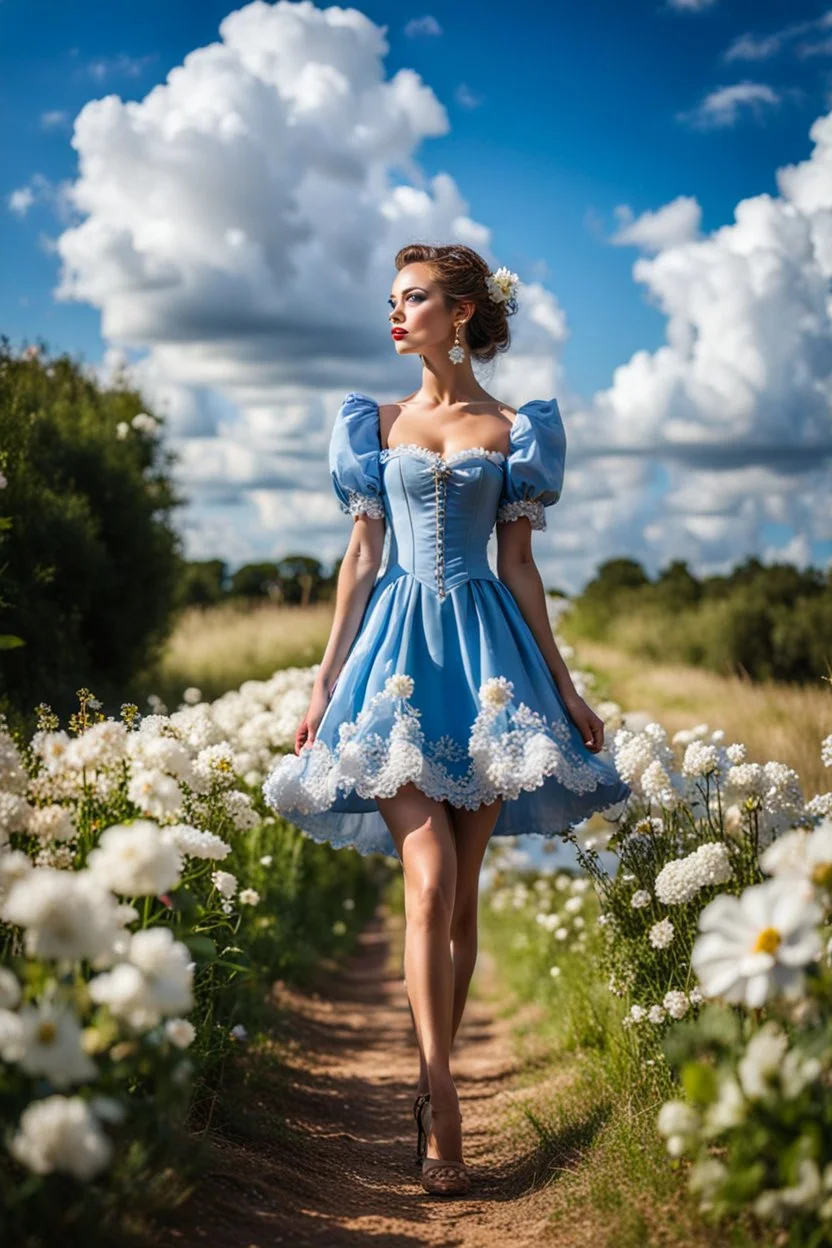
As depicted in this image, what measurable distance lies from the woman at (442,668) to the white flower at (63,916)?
4.83ft

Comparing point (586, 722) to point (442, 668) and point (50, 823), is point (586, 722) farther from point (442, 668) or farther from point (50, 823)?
point (50, 823)

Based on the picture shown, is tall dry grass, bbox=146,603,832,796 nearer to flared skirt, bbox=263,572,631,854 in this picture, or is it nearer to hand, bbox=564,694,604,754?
hand, bbox=564,694,604,754

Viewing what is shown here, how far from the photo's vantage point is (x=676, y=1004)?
3066mm

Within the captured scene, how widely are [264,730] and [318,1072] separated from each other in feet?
4.99

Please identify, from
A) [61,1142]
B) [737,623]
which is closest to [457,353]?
[61,1142]

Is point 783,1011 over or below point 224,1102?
over

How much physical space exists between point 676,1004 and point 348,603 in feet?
5.03

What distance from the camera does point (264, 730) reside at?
5719 millimetres

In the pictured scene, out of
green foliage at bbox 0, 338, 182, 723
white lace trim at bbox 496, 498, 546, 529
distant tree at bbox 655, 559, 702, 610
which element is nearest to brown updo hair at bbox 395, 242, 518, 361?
white lace trim at bbox 496, 498, 546, 529

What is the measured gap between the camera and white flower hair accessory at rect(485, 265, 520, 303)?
416cm

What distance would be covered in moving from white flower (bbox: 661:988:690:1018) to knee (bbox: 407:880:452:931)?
59 cm

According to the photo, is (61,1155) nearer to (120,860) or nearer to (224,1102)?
(120,860)

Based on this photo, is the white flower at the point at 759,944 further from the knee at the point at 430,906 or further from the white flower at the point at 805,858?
the knee at the point at 430,906

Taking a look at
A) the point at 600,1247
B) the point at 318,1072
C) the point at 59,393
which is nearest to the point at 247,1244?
the point at 600,1247
